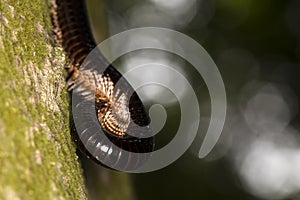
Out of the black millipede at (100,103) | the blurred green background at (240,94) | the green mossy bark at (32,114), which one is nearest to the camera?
the green mossy bark at (32,114)

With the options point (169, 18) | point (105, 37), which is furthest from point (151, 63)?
point (105, 37)

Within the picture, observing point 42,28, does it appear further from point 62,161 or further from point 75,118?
point 62,161

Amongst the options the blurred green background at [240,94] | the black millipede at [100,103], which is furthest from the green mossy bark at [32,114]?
the blurred green background at [240,94]

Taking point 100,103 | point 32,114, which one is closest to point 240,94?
point 100,103

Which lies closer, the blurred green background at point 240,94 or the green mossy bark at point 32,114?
the green mossy bark at point 32,114

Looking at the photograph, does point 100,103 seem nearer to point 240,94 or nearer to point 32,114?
point 32,114

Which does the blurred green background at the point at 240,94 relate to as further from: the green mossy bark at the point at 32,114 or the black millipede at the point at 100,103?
the green mossy bark at the point at 32,114
